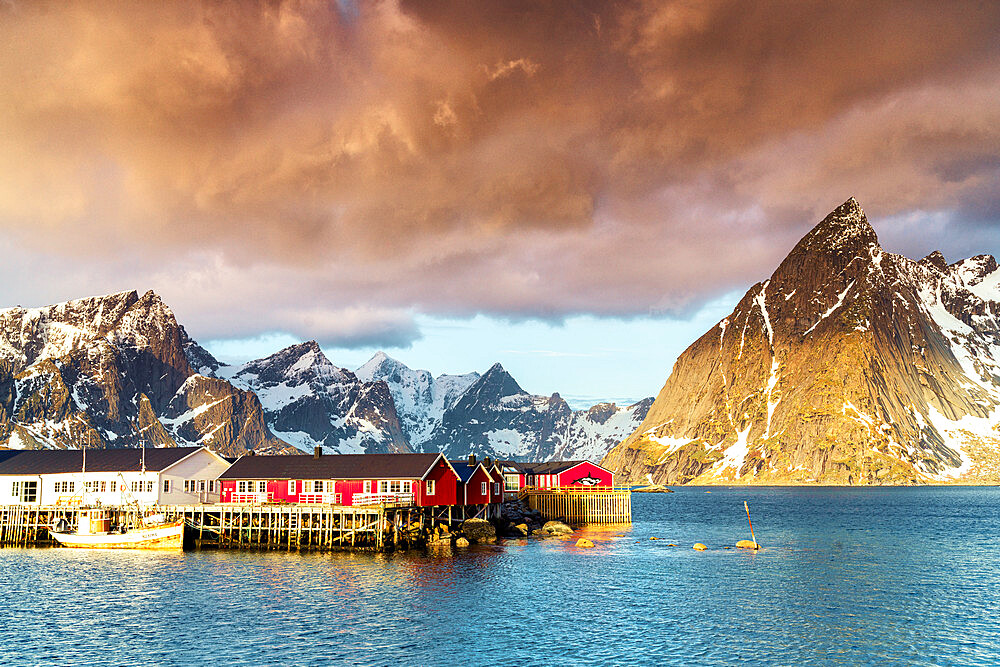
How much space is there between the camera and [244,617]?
56.1 meters

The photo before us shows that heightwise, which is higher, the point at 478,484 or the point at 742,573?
the point at 478,484

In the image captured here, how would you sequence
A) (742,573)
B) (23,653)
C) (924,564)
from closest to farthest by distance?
(23,653)
(742,573)
(924,564)

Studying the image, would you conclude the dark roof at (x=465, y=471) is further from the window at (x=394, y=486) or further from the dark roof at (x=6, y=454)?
the dark roof at (x=6, y=454)

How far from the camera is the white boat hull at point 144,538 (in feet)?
301

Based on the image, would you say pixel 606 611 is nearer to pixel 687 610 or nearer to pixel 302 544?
pixel 687 610

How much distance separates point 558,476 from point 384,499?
54.2 metres

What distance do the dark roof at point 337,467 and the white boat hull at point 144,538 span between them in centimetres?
1166

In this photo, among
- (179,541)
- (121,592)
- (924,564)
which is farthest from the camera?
(179,541)

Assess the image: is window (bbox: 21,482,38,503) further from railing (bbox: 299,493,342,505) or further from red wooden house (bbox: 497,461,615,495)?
red wooden house (bbox: 497,461,615,495)

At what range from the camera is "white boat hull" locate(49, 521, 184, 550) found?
301 feet

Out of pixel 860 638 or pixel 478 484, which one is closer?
pixel 860 638

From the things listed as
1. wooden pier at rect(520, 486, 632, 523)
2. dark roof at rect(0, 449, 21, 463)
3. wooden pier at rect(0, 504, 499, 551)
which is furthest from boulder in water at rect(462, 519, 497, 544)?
dark roof at rect(0, 449, 21, 463)

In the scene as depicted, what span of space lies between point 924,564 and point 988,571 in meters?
6.09

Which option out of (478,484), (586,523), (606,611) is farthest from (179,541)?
(586,523)
